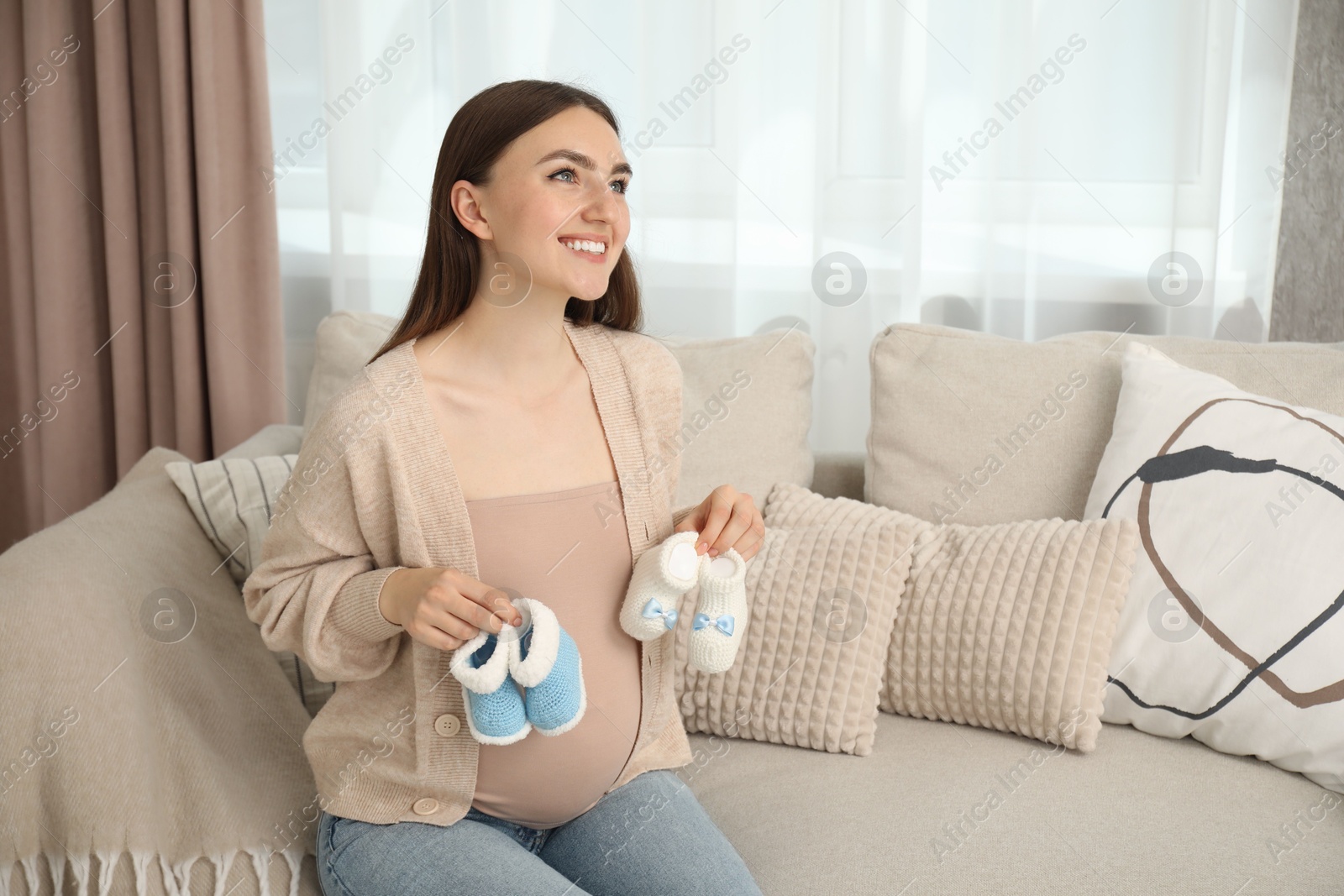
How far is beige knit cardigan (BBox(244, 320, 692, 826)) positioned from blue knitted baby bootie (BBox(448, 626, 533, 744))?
0.11m

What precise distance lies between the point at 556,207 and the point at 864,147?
4.43ft

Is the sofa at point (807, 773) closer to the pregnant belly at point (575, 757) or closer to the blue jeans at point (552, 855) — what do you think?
the blue jeans at point (552, 855)

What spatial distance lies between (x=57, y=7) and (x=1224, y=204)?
8.76ft

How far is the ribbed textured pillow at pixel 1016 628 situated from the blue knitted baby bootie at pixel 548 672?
63 cm

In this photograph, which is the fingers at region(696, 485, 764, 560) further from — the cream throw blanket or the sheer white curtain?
the sheer white curtain

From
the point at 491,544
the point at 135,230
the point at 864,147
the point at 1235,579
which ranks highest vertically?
the point at 864,147

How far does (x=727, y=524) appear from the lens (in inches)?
46.5

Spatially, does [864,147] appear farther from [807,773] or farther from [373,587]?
[373,587]

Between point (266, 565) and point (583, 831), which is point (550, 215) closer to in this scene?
point (266, 565)

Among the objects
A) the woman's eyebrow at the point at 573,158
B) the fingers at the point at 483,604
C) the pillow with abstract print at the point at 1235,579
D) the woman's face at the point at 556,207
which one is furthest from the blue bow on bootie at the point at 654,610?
the pillow with abstract print at the point at 1235,579

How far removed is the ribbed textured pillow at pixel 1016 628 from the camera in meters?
1.39

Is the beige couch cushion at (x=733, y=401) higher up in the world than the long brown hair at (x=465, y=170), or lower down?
lower down

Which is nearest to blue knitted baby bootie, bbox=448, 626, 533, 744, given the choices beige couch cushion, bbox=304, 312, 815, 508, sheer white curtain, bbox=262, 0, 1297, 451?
beige couch cushion, bbox=304, 312, 815, 508

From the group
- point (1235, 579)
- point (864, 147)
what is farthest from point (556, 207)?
point (864, 147)
